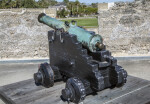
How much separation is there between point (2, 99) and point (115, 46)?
13.9ft

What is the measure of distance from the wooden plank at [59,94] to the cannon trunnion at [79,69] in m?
0.16

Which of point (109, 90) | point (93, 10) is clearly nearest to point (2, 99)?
point (109, 90)

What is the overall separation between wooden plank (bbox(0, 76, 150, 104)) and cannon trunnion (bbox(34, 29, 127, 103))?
160 millimetres

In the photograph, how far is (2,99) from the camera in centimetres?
407

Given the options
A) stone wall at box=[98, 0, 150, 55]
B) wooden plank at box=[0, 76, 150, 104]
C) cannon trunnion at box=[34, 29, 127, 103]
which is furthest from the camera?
stone wall at box=[98, 0, 150, 55]

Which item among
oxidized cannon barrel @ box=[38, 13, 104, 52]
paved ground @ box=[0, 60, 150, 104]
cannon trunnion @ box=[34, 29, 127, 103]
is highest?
oxidized cannon barrel @ box=[38, 13, 104, 52]

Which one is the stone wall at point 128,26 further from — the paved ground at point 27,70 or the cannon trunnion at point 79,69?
the cannon trunnion at point 79,69

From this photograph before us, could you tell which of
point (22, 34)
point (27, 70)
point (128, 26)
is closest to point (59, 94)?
point (27, 70)

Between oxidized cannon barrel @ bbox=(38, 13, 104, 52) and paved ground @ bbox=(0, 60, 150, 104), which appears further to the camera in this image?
paved ground @ bbox=(0, 60, 150, 104)

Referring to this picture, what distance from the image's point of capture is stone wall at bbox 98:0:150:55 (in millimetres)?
7012

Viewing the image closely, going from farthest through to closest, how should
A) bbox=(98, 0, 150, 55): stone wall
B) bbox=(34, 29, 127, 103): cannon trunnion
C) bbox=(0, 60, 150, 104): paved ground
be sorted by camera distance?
bbox=(98, 0, 150, 55): stone wall, bbox=(0, 60, 150, 104): paved ground, bbox=(34, 29, 127, 103): cannon trunnion

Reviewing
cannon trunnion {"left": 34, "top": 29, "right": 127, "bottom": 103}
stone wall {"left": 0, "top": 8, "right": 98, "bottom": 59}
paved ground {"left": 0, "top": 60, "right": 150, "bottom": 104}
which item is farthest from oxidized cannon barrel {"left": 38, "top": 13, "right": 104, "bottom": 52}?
stone wall {"left": 0, "top": 8, "right": 98, "bottom": 59}

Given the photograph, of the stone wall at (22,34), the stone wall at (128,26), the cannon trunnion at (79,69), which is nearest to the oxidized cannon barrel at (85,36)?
the cannon trunnion at (79,69)

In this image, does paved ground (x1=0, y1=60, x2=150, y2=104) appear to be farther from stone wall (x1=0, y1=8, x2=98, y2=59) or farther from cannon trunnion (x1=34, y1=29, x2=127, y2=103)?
cannon trunnion (x1=34, y1=29, x2=127, y2=103)
